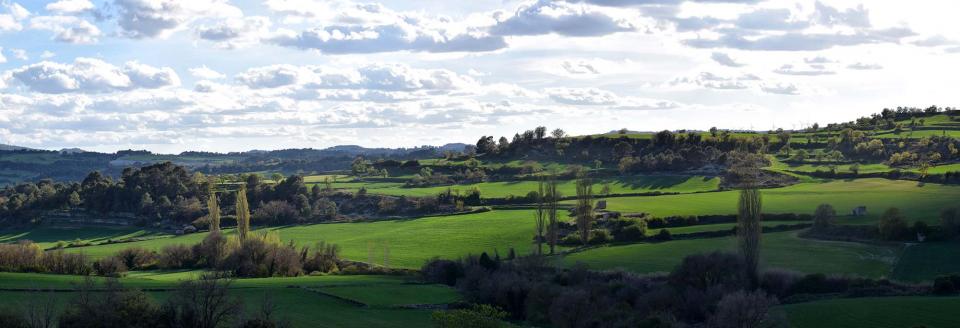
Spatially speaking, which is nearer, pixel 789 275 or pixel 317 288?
pixel 789 275

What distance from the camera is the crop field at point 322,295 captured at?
5434cm

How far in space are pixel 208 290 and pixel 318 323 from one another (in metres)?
8.75

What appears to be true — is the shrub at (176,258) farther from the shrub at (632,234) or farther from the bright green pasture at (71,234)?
the shrub at (632,234)

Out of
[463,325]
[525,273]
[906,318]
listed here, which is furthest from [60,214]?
[906,318]

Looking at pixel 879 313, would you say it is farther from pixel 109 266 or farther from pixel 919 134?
pixel 919 134

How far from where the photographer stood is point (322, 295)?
64562 mm

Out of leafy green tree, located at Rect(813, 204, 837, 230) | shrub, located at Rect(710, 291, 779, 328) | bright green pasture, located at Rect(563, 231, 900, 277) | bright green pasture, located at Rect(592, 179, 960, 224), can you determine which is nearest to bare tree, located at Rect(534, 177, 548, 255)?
bright green pasture, located at Rect(563, 231, 900, 277)

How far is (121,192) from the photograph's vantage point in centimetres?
13825

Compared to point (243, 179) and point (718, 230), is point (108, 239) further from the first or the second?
point (718, 230)

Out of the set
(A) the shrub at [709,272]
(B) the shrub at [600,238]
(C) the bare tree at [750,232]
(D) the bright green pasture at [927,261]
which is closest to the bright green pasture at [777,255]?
(D) the bright green pasture at [927,261]

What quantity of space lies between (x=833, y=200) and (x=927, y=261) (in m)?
33.0

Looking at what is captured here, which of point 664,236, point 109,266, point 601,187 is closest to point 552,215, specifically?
point 664,236

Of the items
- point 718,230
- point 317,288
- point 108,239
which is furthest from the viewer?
point 108,239

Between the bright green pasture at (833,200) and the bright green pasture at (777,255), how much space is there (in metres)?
10.6
